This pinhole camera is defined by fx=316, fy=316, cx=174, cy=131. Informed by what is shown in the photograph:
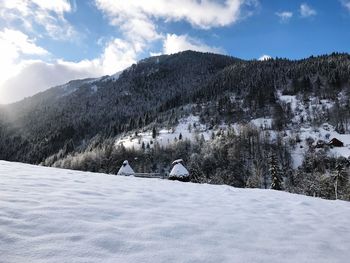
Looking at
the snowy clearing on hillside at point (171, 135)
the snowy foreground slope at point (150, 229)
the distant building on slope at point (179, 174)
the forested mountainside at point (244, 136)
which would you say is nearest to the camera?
the snowy foreground slope at point (150, 229)

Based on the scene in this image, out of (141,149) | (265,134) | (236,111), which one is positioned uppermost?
(236,111)

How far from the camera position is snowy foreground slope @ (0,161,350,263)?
4.15m

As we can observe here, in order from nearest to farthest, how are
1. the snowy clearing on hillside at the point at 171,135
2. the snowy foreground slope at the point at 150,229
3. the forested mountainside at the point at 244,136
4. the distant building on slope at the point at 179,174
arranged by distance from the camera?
1. the snowy foreground slope at the point at 150,229
2. the distant building on slope at the point at 179,174
3. the forested mountainside at the point at 244,136
4. the snowy clearing on hillside at the point at 171,135

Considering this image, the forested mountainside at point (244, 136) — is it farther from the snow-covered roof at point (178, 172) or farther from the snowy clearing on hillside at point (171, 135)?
the snow-covered roof at point (178, 172)

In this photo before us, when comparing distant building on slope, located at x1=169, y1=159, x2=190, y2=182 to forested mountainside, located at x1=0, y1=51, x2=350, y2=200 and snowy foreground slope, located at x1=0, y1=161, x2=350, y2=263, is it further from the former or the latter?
snowy foreground slope, located at x1=0, y1=161, x2=350, y2=263

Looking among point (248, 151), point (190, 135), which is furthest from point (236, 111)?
point (248, 151)

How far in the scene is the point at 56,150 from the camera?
17225 centimetres

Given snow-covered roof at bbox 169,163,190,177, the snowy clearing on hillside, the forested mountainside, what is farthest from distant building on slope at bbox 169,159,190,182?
the snowy clearing on hillside

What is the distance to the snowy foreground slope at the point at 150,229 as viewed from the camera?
4.15m

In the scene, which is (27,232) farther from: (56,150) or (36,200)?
(56,150)

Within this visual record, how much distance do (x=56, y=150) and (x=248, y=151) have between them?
362ft

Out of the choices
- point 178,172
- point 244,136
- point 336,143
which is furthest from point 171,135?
point 178,172

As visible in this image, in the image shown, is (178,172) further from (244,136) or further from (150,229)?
(244,136)

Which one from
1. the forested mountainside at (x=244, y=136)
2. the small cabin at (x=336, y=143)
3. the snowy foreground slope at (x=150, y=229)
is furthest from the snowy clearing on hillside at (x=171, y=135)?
the snowy foreground slope at (x=150, y=229)
